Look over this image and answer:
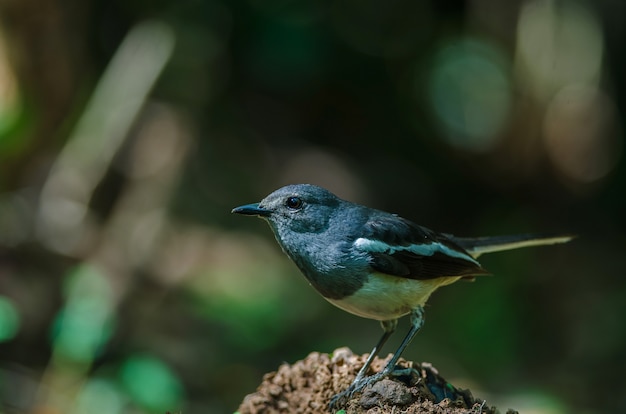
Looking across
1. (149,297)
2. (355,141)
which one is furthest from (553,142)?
(149,297)

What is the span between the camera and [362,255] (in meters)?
4.46

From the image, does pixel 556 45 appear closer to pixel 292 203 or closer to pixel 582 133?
pixel 582 133

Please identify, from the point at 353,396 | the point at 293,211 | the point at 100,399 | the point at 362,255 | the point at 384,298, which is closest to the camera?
the point at 353,396

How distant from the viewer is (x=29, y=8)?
9109 mm

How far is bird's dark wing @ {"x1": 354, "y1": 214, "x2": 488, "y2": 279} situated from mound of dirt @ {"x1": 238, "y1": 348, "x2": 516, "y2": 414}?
54 centimetres

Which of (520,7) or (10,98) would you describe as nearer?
(10,98)

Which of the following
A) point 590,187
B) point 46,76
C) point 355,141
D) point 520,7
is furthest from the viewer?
point 355,141

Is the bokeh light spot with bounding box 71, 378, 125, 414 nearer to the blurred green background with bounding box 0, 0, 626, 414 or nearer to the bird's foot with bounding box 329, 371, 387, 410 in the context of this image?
the blurred green background with bounding box 0, 0, 626, 414

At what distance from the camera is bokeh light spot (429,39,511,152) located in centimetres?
1043

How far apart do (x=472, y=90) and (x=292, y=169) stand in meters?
2.71

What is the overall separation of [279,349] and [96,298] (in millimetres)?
2380

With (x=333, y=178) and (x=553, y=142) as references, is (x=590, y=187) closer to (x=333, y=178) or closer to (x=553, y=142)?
(x=553, y=142)

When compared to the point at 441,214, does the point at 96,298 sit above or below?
below

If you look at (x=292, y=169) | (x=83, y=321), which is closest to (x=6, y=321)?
(x=83, y=321)
